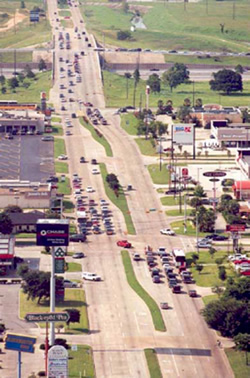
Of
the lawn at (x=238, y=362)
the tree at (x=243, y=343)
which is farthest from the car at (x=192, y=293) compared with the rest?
the tree at (x=243, y=343)

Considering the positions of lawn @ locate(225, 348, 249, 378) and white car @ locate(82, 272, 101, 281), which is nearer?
A: lawn @ locate(225, 348, 249, 378)

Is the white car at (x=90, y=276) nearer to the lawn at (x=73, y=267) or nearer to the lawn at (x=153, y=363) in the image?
the lawn at (x=73, y=267)

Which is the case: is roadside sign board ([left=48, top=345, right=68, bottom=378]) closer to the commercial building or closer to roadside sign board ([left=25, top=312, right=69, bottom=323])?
roadside sign board ([left=25, top=312, right=69, bottom=323])

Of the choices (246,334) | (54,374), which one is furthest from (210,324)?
(54,374)

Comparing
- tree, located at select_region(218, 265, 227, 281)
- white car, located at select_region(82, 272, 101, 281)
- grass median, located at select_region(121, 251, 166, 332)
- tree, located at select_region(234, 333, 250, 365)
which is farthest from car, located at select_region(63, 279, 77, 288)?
tree, located at select_region(234, 333, 250, 365)

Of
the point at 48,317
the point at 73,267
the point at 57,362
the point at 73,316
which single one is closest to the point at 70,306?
the point at 73,316

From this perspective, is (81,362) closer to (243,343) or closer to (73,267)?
(243,343)
